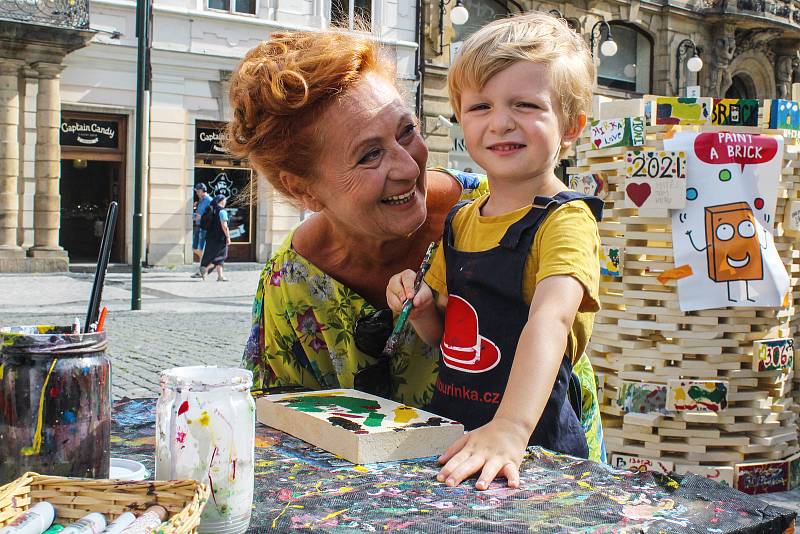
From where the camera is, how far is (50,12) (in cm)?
1577

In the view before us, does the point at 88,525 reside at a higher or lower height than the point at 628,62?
lower

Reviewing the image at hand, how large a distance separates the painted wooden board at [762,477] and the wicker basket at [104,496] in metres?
3.89

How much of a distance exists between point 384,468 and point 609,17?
74.7 feet

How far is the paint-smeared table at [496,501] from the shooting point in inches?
43.9

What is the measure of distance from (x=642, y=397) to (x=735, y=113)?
1428 mm

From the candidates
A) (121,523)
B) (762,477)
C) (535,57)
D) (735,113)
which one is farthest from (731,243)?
(121,523)

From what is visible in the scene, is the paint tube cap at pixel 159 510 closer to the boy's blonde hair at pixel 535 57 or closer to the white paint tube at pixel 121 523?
the white paint tube at pixel 121 523

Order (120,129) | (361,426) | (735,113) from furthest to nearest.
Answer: (120,129), (735,113), (361,426)

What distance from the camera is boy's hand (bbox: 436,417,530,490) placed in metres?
1.28

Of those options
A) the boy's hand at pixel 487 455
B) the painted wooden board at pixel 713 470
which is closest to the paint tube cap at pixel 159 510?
the boy's hand at pixel 487 455

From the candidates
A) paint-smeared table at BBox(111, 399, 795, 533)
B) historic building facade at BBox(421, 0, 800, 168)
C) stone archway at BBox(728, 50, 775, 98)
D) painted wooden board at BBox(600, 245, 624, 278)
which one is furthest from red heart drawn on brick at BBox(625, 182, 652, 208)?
stone archway at BBox(728, 50, 775, 98)

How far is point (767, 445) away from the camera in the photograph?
4379mm

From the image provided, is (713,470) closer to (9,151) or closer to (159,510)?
(159,510)

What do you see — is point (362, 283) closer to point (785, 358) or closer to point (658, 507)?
point (658, 507)
